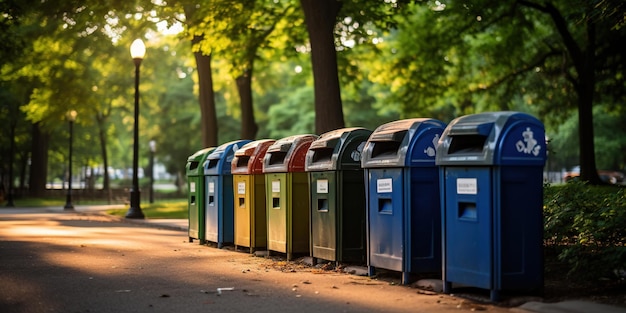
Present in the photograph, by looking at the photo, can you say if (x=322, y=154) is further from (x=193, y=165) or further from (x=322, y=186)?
(x=193, y=165)

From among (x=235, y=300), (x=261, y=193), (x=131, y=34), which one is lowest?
(x=235, y=300)

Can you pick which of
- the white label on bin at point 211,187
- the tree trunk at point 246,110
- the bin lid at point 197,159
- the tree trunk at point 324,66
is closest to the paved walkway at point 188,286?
the white label on bin at point 211,187

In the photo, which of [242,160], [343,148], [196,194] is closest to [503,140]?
[343,148]

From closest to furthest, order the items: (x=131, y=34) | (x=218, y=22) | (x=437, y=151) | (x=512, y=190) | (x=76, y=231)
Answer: (x=512, y=190) → (x=437, y=151) → (x=76, y=231) → (x=218, y=22) → (x=131, y=34)

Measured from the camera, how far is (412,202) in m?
8.84

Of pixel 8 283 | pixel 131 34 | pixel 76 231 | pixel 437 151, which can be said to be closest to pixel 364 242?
pixel 437 151

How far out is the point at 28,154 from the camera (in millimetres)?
55438

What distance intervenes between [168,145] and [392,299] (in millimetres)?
48714

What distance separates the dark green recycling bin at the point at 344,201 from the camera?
1022 centimetres

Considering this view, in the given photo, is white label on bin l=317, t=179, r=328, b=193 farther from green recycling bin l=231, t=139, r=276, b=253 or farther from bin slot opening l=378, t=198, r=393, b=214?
green recycling bin l=231, t=139, r=276, b=253

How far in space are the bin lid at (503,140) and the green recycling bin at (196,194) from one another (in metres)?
7.33

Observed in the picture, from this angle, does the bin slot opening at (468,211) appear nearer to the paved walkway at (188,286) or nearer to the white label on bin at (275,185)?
the paved walkway at (188,286)

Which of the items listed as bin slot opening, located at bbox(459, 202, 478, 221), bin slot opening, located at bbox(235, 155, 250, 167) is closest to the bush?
bin slot opening, located at bbox(459, 202, 478, 221)

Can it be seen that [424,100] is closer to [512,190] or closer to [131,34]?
[131,34]
